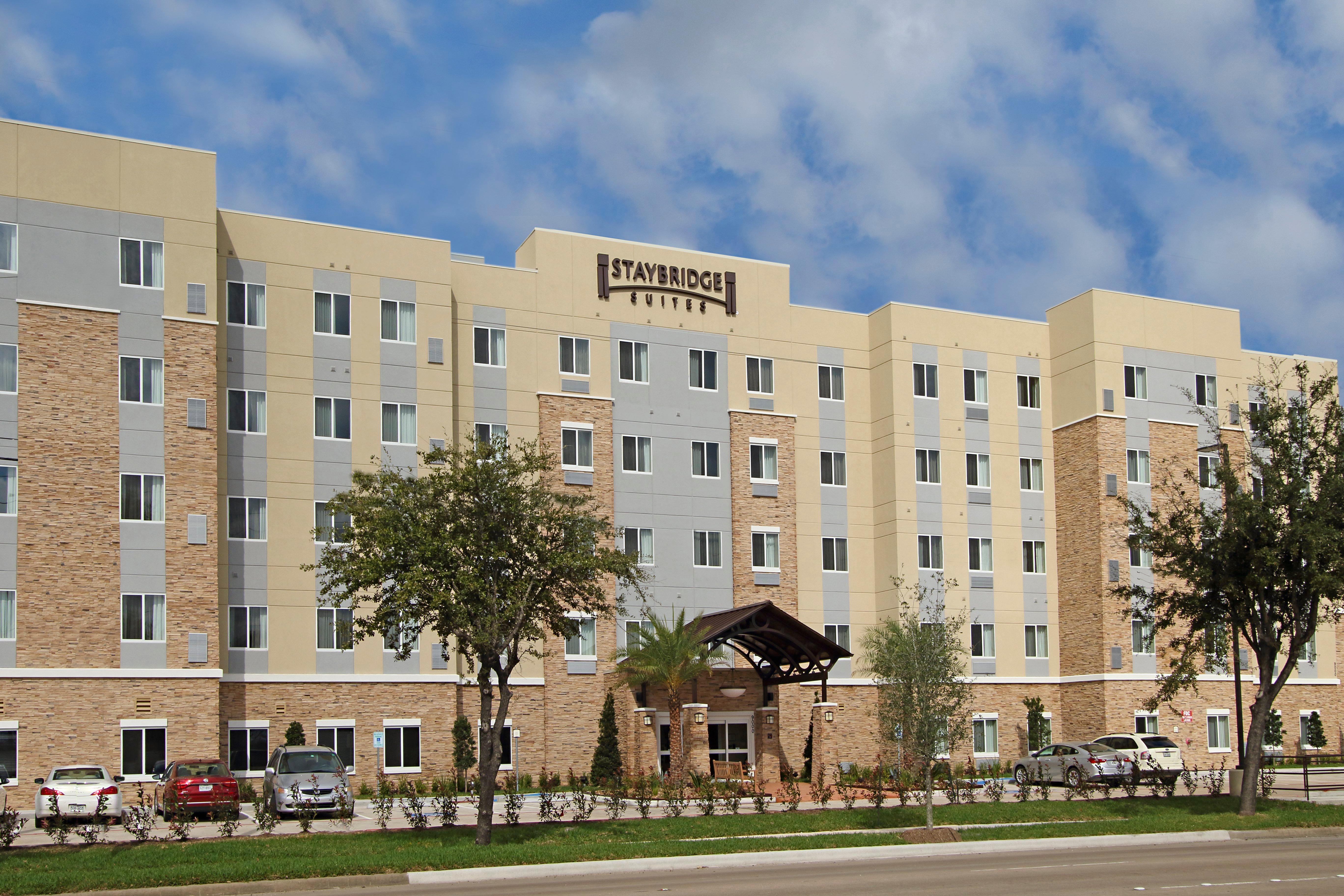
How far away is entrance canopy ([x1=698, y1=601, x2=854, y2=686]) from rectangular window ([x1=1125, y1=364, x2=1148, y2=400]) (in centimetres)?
1792

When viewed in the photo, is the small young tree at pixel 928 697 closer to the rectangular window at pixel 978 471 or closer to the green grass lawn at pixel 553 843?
the green grass lawn at pixel 553 843

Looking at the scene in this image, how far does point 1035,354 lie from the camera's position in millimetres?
55375

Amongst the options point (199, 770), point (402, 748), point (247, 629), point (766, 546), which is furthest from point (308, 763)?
point (766, 546)

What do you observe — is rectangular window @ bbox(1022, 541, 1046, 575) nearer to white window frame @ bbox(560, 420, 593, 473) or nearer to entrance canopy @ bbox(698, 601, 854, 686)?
entrance canopy @ bbox(698, 601, 854, 686)

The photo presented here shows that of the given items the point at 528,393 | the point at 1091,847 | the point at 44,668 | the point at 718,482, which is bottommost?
the point at 1091,847

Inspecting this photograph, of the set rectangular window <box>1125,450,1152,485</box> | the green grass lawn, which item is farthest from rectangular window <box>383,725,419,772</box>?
rectangular window <box>1125,450,1152,485</box>

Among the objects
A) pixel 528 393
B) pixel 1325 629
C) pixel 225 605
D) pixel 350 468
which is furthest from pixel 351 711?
pixel 1325 629

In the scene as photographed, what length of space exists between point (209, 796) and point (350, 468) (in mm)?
13454

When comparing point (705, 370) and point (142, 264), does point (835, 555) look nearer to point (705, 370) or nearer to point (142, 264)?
point (705, 370)

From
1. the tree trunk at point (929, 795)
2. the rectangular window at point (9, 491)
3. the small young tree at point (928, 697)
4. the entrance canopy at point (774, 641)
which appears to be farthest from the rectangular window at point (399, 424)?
the tree trunk at point (929, 795)

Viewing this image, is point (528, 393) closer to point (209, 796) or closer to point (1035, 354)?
point (209, 796)

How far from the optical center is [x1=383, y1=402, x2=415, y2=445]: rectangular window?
44250mm

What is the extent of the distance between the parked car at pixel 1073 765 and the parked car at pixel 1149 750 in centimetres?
48

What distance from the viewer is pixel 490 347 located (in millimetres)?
46625
